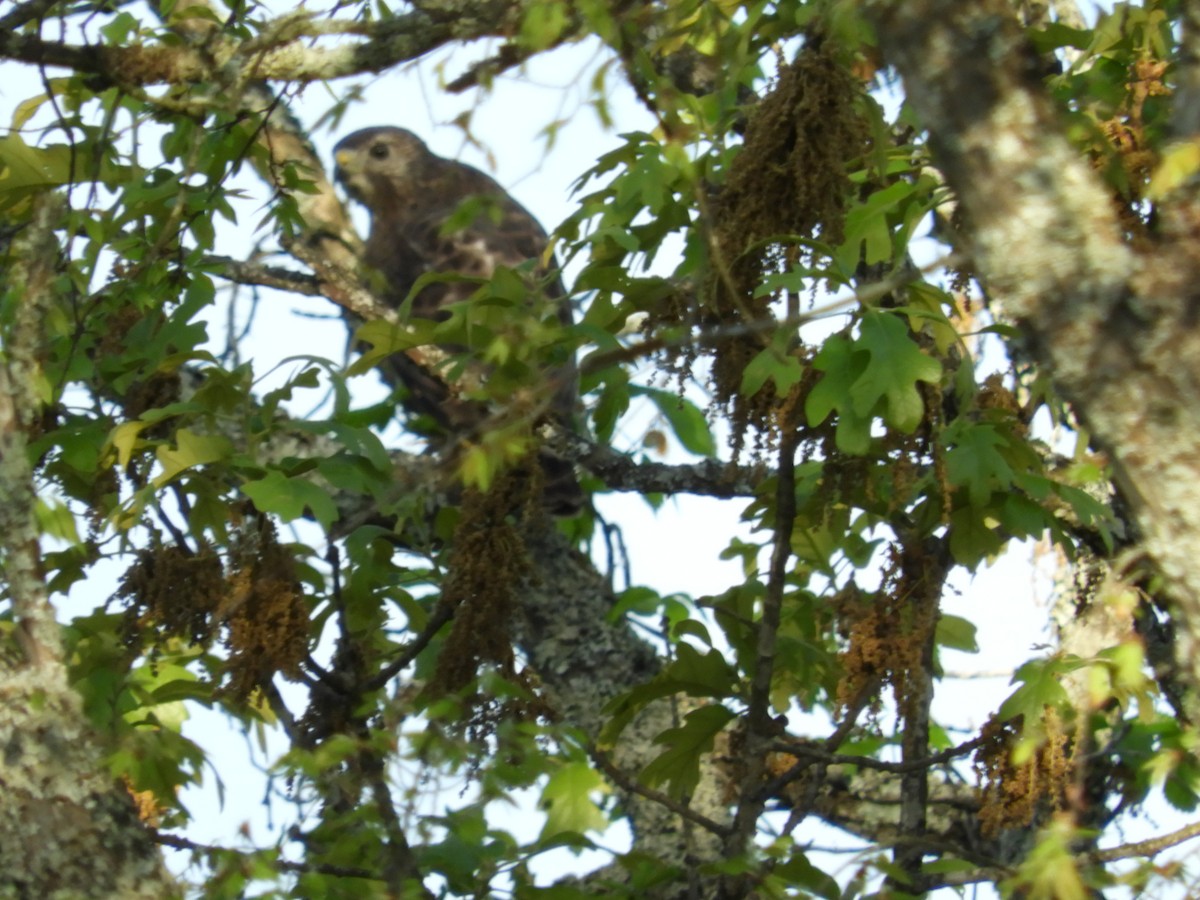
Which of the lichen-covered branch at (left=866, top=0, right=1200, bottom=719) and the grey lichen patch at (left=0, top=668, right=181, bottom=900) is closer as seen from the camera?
the lichen-covered branch at (left=866, top=0, right=1200, bottom=719)

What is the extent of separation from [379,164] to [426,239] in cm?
117

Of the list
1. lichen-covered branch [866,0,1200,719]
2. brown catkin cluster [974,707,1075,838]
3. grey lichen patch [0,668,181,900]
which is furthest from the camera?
brown catkin cluster [974,707,1075,838]

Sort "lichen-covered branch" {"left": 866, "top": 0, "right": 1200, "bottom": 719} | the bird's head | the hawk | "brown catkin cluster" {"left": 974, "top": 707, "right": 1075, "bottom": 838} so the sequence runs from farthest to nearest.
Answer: the bird's head < the hawk < "brown catkin cluster" {"left": 974, "top": 707, "right": 1075, "bottom": 838} < "lichen-covered branch" {"left": 866, "top": 0, "right": 1200, "bottom": 719}

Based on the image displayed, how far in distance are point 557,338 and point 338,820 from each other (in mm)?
799

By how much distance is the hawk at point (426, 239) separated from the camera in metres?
5.34

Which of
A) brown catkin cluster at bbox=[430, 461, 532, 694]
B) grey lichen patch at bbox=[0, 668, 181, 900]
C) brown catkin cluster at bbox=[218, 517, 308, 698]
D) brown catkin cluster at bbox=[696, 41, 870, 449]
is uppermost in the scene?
brown catkin cluster at bbox=[696, 41, 870, 449]

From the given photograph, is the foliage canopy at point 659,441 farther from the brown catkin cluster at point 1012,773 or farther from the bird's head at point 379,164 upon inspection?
the bird's head at point 379,164

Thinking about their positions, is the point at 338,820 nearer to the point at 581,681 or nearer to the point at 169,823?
the point at 169,823

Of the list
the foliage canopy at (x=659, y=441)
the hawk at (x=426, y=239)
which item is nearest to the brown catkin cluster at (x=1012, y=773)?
the foliage canopy at (x=659, y=441)

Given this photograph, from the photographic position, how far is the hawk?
17.5ft

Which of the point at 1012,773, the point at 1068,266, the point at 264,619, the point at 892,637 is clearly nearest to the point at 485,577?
the point at 264,619

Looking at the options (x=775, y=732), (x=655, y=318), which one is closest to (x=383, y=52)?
(x=655, y=318)

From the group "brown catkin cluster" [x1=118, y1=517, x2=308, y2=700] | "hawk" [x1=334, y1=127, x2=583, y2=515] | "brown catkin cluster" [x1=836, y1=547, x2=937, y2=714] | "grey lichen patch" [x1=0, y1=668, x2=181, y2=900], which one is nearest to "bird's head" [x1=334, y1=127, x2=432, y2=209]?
"hawk" [x1=334, y1=127, x2=583, y2=515]

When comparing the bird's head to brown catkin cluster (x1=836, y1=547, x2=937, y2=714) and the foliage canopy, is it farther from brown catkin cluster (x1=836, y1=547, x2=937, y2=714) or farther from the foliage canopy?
brown catkin cluster (x1=836, y1=547, x2=937, y2=714)
